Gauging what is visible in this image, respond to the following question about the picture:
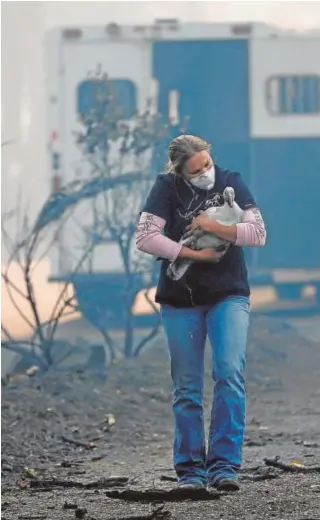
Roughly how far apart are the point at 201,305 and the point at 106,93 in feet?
22.2

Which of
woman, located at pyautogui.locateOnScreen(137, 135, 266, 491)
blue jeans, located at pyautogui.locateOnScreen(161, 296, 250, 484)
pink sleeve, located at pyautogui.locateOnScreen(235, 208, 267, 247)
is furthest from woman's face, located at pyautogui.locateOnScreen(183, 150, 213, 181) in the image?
blue jeans, located at pyautogui.locateOnScreen(161, 296, 250, 484)

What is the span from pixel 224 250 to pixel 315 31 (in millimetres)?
7459

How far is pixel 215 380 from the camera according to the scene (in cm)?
509

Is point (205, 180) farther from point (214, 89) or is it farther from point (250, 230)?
point (214, 89)

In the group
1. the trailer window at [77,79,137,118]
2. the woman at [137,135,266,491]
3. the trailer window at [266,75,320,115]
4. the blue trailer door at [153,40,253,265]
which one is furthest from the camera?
the trailer window at [266,75,320,115]

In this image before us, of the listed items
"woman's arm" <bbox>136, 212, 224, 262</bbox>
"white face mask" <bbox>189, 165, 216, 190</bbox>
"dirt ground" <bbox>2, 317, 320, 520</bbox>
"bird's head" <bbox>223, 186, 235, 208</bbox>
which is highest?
"white face mask" <bbox>189, 165, 216, 190</bbox>

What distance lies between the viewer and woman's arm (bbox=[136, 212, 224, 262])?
4953 mm

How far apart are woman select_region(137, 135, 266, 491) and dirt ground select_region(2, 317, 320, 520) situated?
18cm

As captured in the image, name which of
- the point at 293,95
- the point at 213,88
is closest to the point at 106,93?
the point at 213,88

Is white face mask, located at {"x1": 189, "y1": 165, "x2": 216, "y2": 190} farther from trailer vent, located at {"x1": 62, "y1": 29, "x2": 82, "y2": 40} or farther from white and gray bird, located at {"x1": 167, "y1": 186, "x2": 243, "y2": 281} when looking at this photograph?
trailer vent, located at {"x1": 62, "y1": 29, "x2": 82, "y2": 40}

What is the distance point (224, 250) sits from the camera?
16.5 feet

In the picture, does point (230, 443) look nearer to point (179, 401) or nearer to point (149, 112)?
point (179, 401)

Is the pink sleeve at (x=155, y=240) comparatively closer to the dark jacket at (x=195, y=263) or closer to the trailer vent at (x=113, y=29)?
the dark jacket at (x=195, y=263)

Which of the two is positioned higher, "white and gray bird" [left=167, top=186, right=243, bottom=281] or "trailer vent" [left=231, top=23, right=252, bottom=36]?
"trailer vent" [left=231, top=23, right=252, bottom=36]
